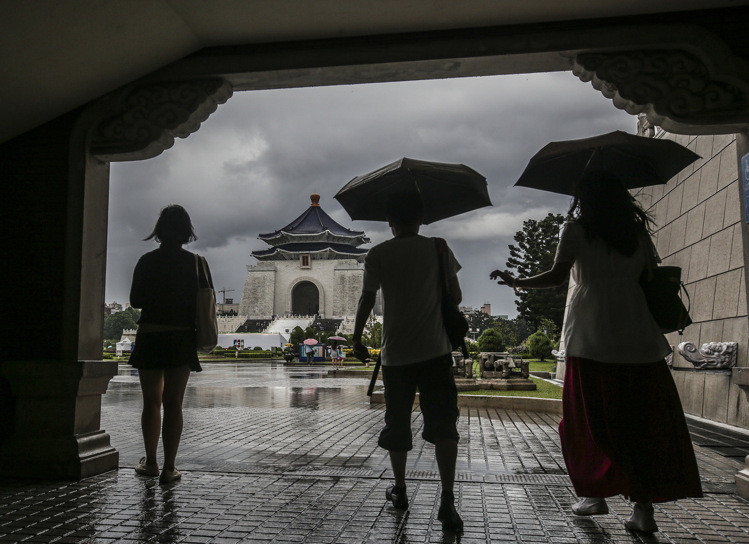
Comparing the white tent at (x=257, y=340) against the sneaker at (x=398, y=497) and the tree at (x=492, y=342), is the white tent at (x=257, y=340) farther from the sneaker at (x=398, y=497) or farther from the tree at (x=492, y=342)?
the sneaker at (x=398, y=497)

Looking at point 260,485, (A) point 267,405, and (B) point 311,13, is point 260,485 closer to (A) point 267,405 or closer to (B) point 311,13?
(B) point 311,13

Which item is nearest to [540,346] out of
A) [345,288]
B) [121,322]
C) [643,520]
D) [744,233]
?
[744,233]

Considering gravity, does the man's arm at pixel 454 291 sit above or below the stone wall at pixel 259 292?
below

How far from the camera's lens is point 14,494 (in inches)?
151

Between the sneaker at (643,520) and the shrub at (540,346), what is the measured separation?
85.7 ft

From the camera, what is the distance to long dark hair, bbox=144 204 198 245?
429 cm

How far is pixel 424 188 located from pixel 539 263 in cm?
3569

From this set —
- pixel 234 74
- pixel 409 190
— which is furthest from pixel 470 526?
pixel 234 74

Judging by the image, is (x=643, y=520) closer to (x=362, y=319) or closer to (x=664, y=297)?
(x=664, y=297)

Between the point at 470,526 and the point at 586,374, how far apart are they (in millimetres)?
980

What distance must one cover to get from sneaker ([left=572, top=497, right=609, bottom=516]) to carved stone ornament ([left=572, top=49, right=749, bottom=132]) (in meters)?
2.50

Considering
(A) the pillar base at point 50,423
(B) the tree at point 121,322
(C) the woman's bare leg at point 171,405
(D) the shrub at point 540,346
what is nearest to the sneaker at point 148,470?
(C) the woman's bare leg at point 171,405

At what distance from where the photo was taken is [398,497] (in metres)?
3.41

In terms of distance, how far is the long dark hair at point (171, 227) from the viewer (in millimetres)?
4285
